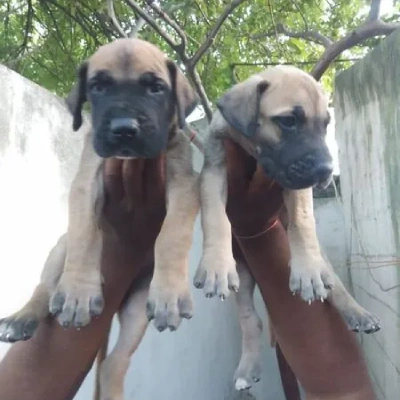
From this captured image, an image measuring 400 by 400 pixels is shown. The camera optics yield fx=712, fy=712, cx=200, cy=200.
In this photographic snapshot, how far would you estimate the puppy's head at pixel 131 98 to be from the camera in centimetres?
240

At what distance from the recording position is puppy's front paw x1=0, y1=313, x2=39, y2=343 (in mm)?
2619

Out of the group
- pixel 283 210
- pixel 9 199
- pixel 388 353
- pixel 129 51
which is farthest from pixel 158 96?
pixel 388 353

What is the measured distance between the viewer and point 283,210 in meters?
2.98

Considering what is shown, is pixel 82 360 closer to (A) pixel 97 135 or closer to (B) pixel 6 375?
(B) pixel 6 375

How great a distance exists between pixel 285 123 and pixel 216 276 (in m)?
0.61

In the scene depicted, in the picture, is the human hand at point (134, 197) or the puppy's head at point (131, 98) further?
the human hand at point (134, 197)

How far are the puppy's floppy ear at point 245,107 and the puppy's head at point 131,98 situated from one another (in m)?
0.15

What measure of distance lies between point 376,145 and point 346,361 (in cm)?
173

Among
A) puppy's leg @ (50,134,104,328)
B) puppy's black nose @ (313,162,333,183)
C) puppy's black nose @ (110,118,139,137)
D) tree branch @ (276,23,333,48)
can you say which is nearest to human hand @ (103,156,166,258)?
puppy's leg @ (50,134,104,328)

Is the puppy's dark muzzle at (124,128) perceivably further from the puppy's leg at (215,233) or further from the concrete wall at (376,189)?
Answer: the concrete wall at (376,189)

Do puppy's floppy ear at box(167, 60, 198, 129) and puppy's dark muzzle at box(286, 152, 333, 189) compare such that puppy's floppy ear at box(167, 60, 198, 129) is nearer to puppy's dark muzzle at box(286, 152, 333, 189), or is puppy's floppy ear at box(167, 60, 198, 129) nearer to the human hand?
the human hand

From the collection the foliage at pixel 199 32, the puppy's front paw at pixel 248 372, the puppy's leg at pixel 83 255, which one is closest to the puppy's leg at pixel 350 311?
the puppy's front paw at pixel 248 372

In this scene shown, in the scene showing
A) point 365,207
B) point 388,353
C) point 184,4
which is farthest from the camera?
point 184,4

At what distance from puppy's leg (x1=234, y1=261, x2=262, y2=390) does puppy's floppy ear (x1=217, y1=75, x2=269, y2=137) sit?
1083 millimetres
